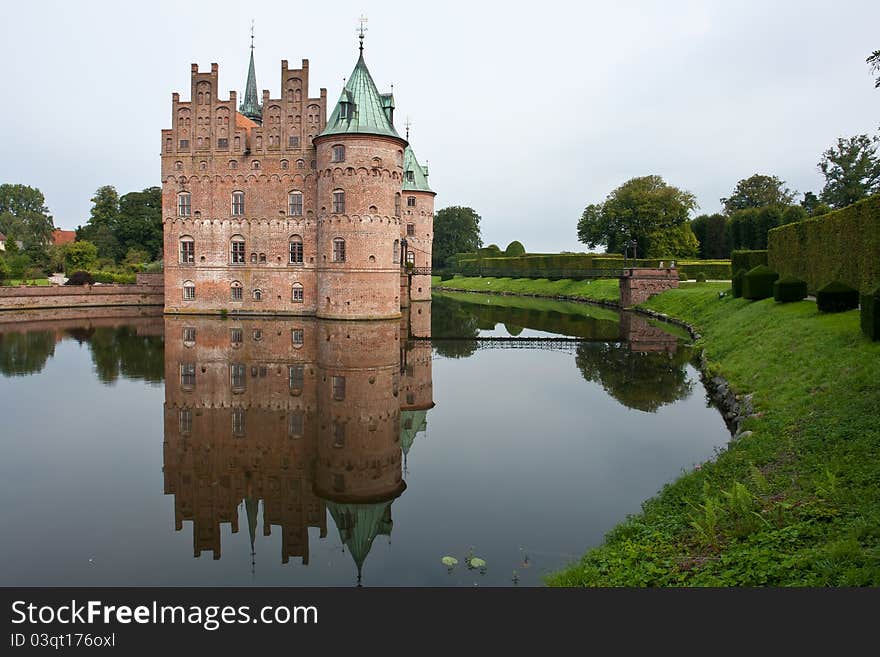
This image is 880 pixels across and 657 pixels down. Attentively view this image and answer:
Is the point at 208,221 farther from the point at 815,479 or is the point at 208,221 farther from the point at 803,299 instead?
the point at 815,479

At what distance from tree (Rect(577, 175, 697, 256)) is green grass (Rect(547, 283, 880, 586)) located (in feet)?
171

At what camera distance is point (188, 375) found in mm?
17547

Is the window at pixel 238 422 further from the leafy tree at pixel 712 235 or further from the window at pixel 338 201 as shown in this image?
the leafy tree at pixel 712 235

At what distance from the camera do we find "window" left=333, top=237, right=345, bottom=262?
1264 inches

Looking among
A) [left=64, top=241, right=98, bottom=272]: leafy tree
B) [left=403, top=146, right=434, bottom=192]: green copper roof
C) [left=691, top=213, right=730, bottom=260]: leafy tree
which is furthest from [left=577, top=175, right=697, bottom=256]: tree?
[left=64, top=241, right=98, bottom=272]: leafy tree

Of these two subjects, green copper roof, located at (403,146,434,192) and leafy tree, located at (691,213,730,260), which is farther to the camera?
leafy tree, located at (691,213,730,260)

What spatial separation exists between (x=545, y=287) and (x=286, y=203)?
110 ft

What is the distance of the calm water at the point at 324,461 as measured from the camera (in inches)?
279

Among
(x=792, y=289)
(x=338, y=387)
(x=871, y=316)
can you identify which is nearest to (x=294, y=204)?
(x=338, y=387)

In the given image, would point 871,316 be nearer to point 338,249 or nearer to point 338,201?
point 338,249

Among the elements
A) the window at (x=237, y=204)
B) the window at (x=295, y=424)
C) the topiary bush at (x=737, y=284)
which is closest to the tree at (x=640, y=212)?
the topiary bush at (x=737, y=284)

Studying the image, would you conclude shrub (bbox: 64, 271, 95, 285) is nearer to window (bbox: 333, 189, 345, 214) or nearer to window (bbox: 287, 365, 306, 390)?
window (bbox: 333, 189, 345, 214)

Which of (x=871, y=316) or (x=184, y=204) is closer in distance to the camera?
(x=871, y=316)
